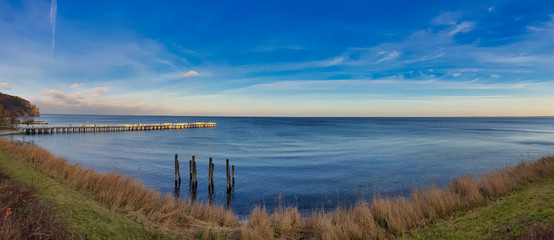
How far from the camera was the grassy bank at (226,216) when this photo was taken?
874 cm

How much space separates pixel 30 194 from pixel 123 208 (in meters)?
3.15

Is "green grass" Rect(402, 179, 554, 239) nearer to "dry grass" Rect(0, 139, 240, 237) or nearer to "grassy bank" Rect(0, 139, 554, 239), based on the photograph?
"grassy bank" Rect(0, 139, 554, 239)

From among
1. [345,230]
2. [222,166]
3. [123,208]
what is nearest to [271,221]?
[345,230]

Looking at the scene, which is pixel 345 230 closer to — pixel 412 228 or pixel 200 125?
pixel 412 228

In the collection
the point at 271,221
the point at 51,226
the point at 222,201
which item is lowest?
the point at 222,201

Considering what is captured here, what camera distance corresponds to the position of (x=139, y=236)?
8648 mm

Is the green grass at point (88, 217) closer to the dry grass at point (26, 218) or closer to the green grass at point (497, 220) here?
the dry grass at point (26, 218)

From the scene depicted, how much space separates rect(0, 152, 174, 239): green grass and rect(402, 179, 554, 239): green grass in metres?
7.98

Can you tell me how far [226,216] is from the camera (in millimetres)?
11453

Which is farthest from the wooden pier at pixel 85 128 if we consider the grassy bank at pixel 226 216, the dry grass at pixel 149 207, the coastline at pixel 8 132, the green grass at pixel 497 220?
the green grass at pixel 497 220

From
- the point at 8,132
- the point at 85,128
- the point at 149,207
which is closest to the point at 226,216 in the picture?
the point at 149,207

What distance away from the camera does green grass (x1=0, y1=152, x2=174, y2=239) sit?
315 inches

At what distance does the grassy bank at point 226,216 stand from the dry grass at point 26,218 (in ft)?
2.61

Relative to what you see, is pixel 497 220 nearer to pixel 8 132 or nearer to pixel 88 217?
pixel 88 217
